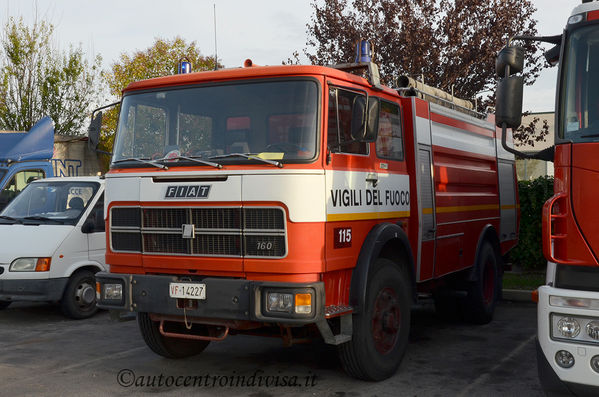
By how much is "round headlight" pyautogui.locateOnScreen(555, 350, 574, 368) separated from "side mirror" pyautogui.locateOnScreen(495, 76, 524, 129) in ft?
5.18

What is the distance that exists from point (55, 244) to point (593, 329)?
6657 mm

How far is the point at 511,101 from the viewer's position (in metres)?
4.66

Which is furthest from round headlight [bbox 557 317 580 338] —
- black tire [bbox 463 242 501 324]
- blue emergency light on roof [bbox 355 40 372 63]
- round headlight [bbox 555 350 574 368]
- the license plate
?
black tire [bbox 463 242 501 324]

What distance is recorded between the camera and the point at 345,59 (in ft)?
53.1

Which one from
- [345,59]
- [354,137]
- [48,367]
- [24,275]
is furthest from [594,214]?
[345,59]

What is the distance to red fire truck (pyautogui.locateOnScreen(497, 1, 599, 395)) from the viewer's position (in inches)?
154

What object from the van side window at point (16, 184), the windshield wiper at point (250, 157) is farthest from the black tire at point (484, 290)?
the van side window at point (16, 184)

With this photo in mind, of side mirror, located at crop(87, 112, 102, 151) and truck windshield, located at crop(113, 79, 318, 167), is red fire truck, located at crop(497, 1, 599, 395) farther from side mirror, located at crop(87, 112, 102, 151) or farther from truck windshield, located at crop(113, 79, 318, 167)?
side mirror, located at crop(87, 112, 102, 151)

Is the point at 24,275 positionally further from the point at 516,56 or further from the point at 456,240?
the point at 516,56

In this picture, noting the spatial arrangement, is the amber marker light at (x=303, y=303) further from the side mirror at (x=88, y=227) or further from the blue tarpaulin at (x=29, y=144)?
the blue tarpaulin at (x=29, y=144)

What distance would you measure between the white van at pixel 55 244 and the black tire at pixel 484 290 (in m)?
4.78

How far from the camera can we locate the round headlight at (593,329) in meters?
3.88

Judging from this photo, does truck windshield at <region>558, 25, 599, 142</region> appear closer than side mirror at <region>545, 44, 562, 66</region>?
Yes

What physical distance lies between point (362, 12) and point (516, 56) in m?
11.9
